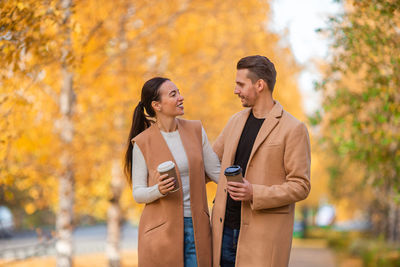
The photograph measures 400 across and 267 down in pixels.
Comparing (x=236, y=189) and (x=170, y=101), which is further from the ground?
(x=170, y=101)

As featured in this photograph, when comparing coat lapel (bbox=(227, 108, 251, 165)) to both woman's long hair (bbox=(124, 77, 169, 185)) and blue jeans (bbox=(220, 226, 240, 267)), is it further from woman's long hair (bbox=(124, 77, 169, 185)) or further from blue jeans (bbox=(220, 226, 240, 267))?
woman's long hair (bbox=(124, 77, 169, 185))

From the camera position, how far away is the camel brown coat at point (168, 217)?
334 cm

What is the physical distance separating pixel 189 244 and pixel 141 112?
0.94 metres

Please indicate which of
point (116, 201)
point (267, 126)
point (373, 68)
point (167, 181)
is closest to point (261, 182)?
point (267, 126)

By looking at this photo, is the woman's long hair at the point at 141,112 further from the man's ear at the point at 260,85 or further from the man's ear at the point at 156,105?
the man's ear at the point at 260,85

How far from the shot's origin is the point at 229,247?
3416 mm

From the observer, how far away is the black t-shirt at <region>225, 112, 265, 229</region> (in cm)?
343

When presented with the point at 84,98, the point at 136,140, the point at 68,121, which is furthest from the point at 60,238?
the point at 136,140

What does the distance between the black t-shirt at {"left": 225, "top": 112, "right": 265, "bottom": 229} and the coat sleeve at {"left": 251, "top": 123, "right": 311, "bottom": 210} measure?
0.84 ft

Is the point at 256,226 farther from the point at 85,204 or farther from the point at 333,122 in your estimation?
the point at 85,204

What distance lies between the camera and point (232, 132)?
361 cm

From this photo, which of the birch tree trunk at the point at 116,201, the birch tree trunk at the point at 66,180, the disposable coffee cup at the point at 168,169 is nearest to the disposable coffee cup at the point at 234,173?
the disposable coffee cup at the point at 168,169

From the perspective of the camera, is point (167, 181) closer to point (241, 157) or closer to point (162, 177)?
point (162, 177)

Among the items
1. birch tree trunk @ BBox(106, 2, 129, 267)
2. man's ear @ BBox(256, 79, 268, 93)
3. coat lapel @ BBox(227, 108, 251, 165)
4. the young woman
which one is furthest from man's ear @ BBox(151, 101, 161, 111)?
birch tree trunk @ BBox(106, 2, 129, 267)
